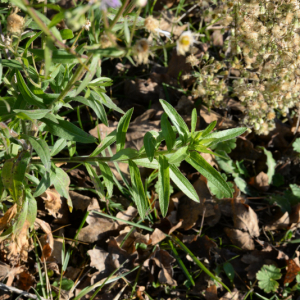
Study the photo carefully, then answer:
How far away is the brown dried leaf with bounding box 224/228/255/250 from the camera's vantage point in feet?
10.9

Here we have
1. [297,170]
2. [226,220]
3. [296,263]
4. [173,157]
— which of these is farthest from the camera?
[297,170]

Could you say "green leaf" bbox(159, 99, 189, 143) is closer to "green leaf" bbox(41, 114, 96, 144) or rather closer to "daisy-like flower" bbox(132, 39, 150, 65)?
"green leaf" bbox(41, 114, 96, 144)

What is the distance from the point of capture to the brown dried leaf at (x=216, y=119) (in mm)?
3693

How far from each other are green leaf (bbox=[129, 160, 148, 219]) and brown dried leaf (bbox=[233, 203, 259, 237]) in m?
1.53

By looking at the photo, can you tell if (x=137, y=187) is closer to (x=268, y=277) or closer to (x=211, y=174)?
(x=211, y=174)

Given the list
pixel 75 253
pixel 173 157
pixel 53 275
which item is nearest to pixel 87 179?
pixel 75 253

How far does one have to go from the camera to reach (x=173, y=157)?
1932mm

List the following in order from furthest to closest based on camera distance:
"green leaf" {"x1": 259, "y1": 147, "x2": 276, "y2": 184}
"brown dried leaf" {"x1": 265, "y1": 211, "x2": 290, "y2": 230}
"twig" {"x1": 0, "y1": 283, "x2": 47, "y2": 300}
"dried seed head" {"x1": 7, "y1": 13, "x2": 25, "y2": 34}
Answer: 1. "green leaf" {"x1": 259, "y1": 147, "x2": 276, "y2": 184}
2. "brown dried leaf" {"x1": 265, "y1": 211, "x2": 290, "y2": 230}
3. "twig" {"x1": 0, "y1": 283, "x2": 47, "y2": 300}
4. "dried seed head" {"x1": 7, "y1": 13, "x2": 25, "y2": 34}

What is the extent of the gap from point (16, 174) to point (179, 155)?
39.2 inches

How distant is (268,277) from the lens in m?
3.19

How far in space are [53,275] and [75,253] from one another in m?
0.26

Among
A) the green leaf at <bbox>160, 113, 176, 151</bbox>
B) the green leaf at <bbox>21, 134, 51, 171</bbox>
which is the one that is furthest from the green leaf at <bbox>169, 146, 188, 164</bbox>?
the green leaf at <bbox>21, 134, 51, 171</bbox>

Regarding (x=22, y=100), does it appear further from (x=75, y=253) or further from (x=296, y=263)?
(x=296, y=263)

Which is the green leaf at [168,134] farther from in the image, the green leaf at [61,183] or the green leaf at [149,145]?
the green leaf at [61,183]
